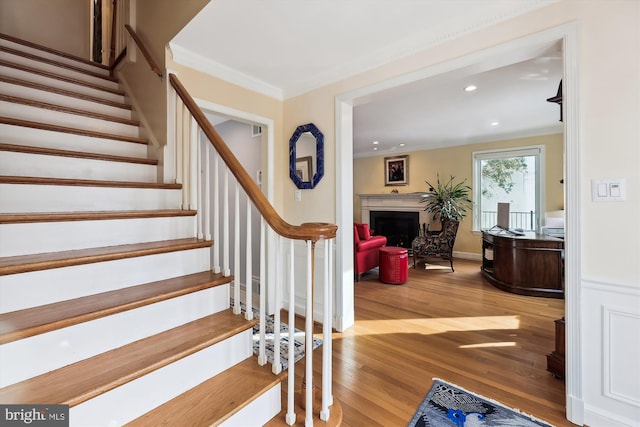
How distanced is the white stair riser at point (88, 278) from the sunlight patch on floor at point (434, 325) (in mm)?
1733

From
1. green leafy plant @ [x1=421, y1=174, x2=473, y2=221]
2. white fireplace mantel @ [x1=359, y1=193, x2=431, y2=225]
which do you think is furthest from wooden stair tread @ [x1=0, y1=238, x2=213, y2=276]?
white fireplace mantel @ [x1=359, y1=193, x2=431, y2=225]

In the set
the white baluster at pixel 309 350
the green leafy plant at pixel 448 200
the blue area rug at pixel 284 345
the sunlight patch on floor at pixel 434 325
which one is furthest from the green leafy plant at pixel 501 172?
the white baluster at pixel 309 350

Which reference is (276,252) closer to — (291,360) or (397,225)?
(291,360)

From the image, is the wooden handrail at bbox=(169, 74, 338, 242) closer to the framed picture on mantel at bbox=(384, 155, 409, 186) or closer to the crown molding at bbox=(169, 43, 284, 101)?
the crown molding at bbox=(169, 43, 284, 101)

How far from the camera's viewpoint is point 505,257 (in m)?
3.84

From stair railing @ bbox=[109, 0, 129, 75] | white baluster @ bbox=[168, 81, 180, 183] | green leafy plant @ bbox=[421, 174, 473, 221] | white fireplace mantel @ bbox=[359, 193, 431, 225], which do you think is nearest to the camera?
white baluster @ bbox=[168, 81, 180, 183]

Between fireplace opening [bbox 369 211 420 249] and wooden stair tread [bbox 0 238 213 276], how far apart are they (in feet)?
17.7

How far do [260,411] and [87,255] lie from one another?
115 centimetres

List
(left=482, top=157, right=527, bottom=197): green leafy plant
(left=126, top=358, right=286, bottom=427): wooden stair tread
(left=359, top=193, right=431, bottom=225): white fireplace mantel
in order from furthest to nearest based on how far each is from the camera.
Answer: (left=359, top=193, right=431, bottom=225): white fireplace mantel, (left=482, top=157, right=527, bottom=197): green leafy plant, (left=126, top=358, right=286, bottom=427): wooden stair tread

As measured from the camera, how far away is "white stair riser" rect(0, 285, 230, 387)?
101 cm

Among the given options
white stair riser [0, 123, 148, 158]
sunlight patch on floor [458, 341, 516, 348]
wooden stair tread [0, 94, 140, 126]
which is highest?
wooden stair tread [0, 94, 140, 126]

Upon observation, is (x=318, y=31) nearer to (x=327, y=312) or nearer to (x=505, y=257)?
(x=327, y=312)

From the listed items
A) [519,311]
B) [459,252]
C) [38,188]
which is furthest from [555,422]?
[459,252]

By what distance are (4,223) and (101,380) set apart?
36.3 inches
